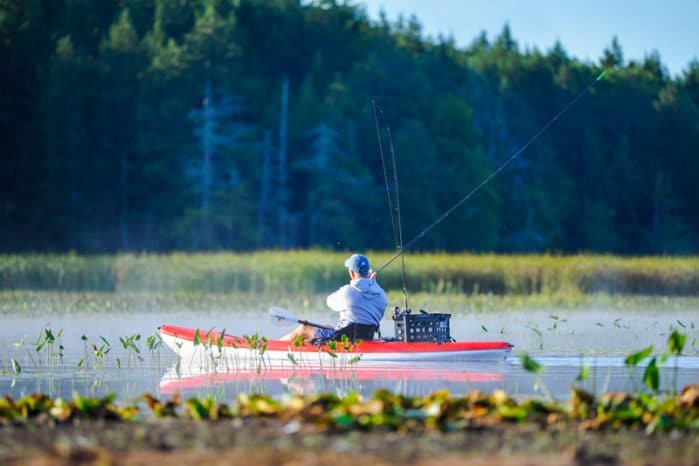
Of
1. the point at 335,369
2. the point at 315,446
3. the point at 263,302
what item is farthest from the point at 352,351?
the point at 263,302

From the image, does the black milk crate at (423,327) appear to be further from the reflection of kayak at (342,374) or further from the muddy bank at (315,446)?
the muddy bank at (315,446)

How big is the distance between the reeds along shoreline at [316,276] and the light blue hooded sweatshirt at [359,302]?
1341 cm

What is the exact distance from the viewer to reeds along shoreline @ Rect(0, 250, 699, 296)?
27875 millimetres

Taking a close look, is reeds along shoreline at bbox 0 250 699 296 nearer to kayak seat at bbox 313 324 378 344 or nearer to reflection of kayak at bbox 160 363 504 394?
kayak seat at bbox 313 324 378 344

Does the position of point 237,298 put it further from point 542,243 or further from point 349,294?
point 542,243

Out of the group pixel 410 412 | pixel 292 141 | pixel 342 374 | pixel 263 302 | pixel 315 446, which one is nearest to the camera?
pixel 315 446

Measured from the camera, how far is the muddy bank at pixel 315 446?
6.87 meters

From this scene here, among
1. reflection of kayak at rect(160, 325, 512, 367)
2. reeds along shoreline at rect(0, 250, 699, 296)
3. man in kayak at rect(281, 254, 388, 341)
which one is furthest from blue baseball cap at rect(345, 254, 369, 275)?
reeds along shoreline at rect(0, 250, 699, 296)

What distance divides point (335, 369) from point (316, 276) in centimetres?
1492

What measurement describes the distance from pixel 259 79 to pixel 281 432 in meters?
45.2

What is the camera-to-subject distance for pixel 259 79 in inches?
2061

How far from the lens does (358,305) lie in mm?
13711

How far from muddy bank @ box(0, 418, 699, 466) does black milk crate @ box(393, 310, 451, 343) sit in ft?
18.1

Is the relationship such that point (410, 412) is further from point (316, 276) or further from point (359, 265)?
point (316, 276)
